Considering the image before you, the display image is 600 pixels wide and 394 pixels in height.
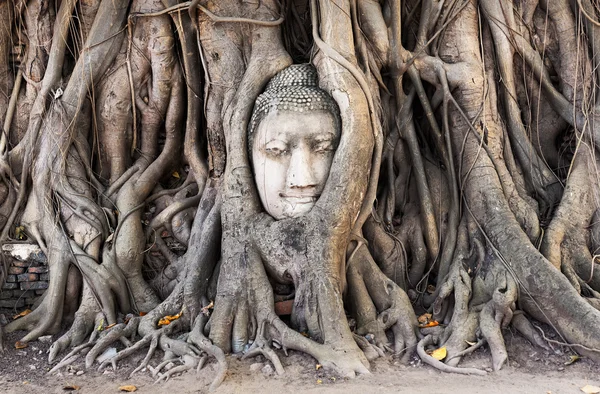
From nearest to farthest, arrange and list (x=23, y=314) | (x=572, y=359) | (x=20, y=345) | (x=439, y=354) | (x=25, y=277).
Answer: (x=572, y=359) → (x=439, y=354) → (x=20, y=345) → (x=23, y=314) → (x=25, y=277)

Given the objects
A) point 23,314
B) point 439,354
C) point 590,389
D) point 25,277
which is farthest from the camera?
point 25,277

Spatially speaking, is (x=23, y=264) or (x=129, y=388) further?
(x=23, y=264)

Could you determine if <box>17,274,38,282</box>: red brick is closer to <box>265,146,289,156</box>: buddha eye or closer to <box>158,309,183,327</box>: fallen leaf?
<box>158,309,183,327</box>: fallen leaf

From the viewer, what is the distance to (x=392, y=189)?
12.3ft

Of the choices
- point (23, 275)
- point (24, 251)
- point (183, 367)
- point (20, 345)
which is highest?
point (24, 251)

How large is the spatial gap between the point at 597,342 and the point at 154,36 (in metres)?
3.43

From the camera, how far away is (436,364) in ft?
9.04

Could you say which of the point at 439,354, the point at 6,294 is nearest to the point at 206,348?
the point at 439,354

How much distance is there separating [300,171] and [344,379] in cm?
121

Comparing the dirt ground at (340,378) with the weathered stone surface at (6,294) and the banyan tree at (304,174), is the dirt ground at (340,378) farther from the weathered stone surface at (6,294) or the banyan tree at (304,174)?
the weathered stone surface at (6,294)

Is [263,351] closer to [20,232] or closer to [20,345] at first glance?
[20,345]

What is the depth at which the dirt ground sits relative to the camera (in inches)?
99.8

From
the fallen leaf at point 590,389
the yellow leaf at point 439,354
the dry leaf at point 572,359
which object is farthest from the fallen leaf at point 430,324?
the fallen leaf at point 590,389

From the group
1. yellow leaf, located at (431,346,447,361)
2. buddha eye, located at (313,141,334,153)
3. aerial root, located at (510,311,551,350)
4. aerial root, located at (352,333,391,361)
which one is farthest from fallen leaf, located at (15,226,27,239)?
aerial root, located at (510,311,551,350)
